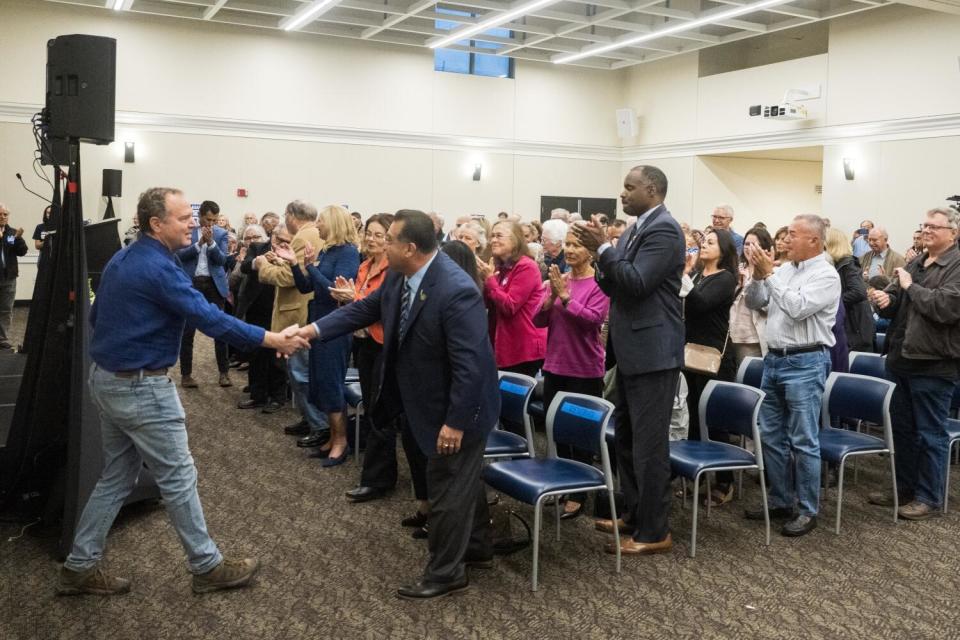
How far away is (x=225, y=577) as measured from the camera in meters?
3.46

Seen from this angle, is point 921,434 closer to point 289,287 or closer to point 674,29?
point 289,287

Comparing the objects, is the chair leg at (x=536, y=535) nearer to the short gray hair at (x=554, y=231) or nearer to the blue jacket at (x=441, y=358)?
the blue jacket at (x=441, y=358)

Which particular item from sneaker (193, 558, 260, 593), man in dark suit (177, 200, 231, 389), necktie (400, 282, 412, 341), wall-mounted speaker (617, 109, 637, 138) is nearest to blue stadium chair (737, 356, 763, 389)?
necktie (400, 282, 412, 341)

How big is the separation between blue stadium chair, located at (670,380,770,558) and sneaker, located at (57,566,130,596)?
2.41m

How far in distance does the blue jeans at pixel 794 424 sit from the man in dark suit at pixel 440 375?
5.41 ft

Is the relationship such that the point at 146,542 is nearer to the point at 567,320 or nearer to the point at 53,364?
the point at 53,364

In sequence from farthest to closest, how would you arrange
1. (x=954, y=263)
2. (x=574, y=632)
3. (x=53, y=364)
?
(x=954, y=263) → (x=53, y=364) → (x=574, y=632)

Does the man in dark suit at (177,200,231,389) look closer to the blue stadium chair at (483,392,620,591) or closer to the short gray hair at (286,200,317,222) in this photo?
the short gray hair at (286,200,317,222)

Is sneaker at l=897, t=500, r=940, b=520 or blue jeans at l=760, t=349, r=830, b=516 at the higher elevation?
blue jeans at l=760, t=349, r=830, b=516

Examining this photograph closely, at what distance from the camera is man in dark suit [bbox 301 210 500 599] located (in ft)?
10.7

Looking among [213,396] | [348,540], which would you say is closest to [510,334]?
[348,540]

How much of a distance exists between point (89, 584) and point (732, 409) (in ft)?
9.65

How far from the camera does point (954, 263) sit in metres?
4.30

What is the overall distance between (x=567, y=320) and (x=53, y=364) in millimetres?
2416
